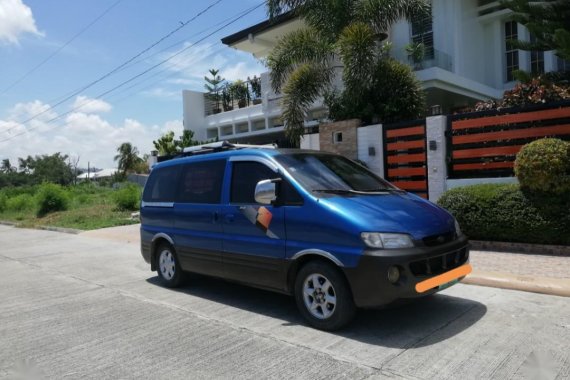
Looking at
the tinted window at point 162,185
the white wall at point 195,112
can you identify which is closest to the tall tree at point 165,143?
the white wall at point 195,112

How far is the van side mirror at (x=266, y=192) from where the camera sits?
5.07 metres

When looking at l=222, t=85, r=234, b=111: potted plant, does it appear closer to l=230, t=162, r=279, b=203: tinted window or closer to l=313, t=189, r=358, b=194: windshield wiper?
l=230, t=162, r=279, b=203: tinted window

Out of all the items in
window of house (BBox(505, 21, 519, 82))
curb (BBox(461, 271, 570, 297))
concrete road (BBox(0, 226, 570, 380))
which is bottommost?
concrete road (BBox(0, 226, 570, 380))

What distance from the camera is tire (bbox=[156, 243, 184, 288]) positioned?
22.5 ft

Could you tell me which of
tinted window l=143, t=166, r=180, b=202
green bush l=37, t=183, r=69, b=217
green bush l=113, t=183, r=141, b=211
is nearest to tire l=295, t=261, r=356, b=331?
tinted window l=143, t=166, r=180, b=202

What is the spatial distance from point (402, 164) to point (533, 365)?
7.76 metres

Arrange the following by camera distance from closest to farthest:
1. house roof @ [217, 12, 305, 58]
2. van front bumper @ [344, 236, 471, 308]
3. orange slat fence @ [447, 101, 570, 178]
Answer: van front bumper @ [344, 236, 471, 308] → orange slat fence @ [447, 101, 570, 178] → house roof @ [217, 12, 305, 58]

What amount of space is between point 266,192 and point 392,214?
1323mm

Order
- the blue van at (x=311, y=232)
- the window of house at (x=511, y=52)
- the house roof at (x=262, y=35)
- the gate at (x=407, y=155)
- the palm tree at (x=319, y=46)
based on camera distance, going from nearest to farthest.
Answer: the blue van at (x=311, y=232) → the gate at (x=407, y=155) → the palm tree at (x=319, y=46) → the window of house at (x=511, y=52) → the house roof at (x=262, y=35)

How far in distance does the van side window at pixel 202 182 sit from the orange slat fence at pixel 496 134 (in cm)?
598

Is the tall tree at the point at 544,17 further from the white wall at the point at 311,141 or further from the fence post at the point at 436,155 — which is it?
the white wall at the point at 311,141

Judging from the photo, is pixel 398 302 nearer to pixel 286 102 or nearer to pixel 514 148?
pixel 514 148

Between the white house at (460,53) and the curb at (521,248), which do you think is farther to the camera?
the white house at (460,53)

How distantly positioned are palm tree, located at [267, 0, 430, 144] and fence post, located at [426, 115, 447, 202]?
2.56 m
